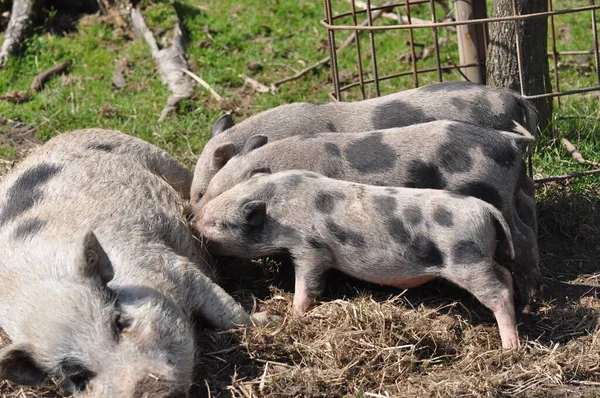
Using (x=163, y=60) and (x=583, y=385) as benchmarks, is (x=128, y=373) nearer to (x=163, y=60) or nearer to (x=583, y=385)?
(x=583, y=385)

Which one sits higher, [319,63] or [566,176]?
[319,63]

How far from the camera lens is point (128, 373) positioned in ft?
12.1

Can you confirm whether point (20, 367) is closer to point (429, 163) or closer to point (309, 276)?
point (309, 276)

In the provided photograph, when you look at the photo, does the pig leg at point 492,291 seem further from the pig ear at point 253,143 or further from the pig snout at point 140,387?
the pig ear at point 253,143

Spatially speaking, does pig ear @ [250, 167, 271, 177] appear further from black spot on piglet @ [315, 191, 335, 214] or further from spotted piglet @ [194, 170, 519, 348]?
black spot on piglet @ [315, 191, 335, 214]

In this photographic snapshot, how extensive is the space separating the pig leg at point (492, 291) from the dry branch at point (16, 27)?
6575 millimetres

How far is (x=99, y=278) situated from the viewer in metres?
4.02

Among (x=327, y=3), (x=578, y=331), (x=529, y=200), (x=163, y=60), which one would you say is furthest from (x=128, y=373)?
(x=163, y=60)

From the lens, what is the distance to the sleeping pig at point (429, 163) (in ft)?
16.4

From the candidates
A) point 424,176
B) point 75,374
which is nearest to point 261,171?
point 424,176

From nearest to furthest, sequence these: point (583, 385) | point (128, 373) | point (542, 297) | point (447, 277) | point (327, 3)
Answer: point (128, 373) < point (583, 385) < point (447, 277) < point (542, 297) < point (327, 3)

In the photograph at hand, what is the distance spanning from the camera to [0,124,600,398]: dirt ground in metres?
4.09

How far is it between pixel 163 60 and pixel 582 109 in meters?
4.30

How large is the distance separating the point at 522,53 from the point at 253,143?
2.16 m
